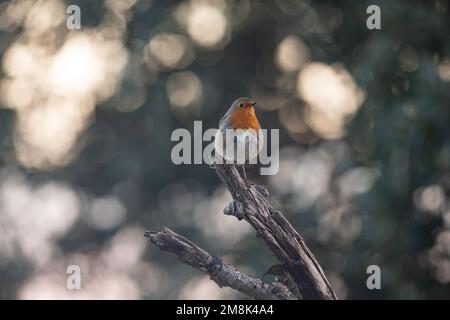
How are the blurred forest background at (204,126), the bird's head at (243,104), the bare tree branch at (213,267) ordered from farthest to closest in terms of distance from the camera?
the blurred forest background at (204,126) < the bird's head at (243,104) < the bare tree branch at (213,267)

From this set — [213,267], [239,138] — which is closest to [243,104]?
[239,138]

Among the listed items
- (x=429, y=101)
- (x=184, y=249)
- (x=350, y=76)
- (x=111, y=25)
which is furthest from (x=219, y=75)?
(x=184, y=249)

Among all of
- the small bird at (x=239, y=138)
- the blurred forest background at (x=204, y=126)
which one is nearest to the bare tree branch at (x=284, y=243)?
the small bird at (x=239, y=138)

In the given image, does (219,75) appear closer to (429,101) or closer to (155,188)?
(155,188)

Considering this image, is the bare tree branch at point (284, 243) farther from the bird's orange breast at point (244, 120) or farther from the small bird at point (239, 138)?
the bird's orange breast at point (244, 120)

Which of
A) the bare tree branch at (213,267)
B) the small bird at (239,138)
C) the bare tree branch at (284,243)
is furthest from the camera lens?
the small bird at (239,138)

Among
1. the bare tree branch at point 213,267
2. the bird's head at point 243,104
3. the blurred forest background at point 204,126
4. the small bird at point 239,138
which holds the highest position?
the blurred forest background at point 204,126

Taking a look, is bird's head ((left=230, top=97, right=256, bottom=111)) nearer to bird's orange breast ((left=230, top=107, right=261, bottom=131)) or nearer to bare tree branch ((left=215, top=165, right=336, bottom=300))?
bird's orange breast ((left=230, top=107, right=261, bottom=131))
